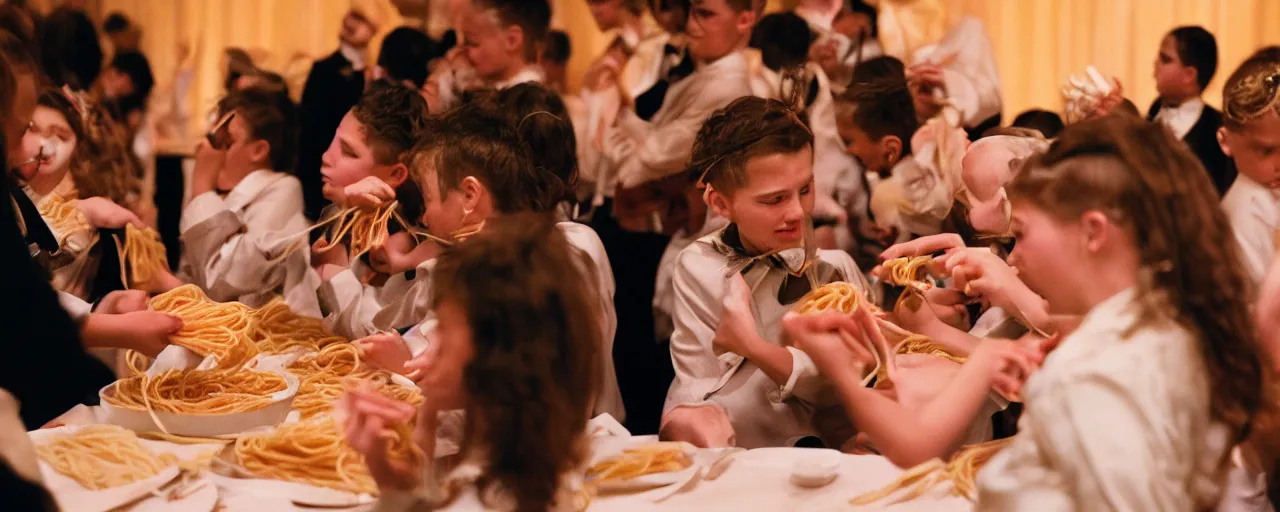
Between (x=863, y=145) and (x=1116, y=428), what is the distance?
274 cm

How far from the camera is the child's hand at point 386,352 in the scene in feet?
8.34

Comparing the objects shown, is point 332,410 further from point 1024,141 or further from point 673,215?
point 673,215

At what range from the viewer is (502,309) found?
1781mm

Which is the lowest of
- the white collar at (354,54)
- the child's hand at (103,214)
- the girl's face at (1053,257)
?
the white collar at (354,54)

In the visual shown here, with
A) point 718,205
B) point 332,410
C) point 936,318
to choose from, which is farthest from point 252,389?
point 936,318

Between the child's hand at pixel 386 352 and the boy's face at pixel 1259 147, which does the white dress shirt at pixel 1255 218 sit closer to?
the boy's face at pixel 1259 147

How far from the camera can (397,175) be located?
3412 mm

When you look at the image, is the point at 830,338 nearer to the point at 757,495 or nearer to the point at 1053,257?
the point at 757,495

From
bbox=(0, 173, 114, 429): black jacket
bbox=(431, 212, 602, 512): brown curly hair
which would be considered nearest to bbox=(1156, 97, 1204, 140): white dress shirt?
Result: bbox=(431, 212, 602, 512): brown curly hair

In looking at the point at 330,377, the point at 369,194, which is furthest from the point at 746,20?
the point at 330,377

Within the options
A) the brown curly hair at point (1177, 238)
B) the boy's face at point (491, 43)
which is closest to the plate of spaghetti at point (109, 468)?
the brown curly hair at point (1177, 238)

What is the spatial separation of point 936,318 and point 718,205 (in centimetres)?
54

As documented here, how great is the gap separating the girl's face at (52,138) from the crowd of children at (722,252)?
0.01 m

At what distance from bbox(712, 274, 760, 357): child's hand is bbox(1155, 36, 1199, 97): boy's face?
3.11 metres
